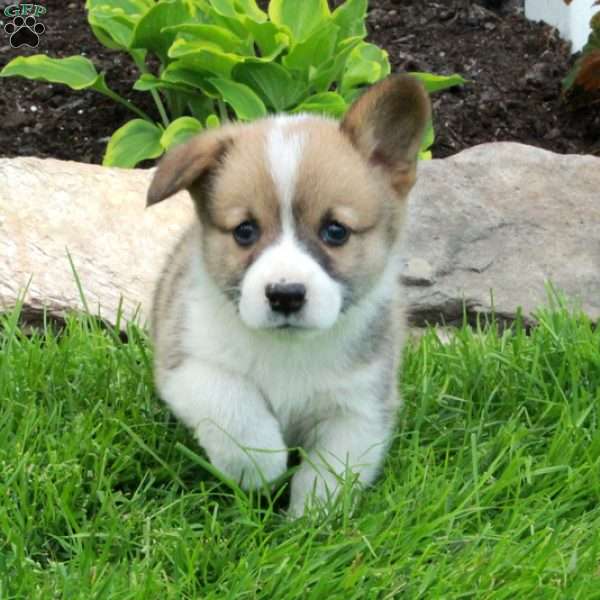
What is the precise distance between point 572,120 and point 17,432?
15.2ft

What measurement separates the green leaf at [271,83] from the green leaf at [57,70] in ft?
2.90

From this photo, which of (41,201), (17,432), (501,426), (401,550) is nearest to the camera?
(401,550)

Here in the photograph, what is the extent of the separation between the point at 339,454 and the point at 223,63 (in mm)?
3044

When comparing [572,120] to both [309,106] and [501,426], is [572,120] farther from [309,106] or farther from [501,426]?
[501,426]

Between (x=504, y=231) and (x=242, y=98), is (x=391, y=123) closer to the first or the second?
(x=504, y=231)

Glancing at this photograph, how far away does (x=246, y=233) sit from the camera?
12.4 feet

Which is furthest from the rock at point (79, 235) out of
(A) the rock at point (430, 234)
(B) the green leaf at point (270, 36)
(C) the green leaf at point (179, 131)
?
(B) the green leaf at point (270, 36)

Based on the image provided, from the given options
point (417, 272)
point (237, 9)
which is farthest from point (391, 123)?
point (237, 9)

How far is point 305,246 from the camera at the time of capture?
12.0 feet

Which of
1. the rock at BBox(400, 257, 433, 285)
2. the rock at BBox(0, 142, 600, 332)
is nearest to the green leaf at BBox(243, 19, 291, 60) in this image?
the rock at BBox(0, 142, 600, 332)

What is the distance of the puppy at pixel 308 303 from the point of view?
3.70m

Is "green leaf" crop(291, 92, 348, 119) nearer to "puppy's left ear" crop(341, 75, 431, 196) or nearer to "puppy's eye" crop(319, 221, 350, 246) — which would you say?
"puppy's left ear" crop(341, 75, 431, 196)

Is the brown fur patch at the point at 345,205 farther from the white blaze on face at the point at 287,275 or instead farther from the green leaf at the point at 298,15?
the green leaf at the point at 298,15

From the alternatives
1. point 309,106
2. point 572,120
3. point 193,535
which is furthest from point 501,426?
point 572,120
